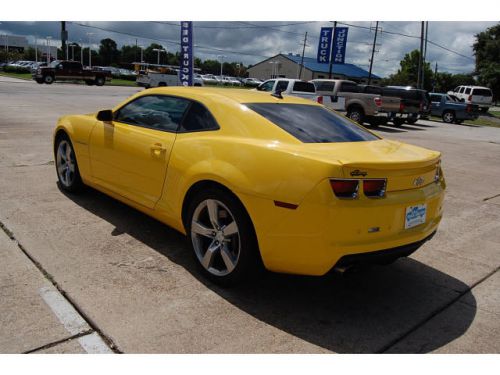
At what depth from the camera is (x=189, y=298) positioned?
318 centimetres

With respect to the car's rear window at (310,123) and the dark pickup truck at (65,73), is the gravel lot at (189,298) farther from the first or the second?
the dark pickup truck at (65,73)

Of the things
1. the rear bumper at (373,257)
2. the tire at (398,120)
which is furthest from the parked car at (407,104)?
the rear bumper at (373,257)

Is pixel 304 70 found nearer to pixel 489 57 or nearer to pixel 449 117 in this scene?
pixel 489 57

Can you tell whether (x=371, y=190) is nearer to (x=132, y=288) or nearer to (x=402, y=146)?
(x=402, y=146)

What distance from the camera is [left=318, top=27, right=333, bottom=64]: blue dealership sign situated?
39531 millimetres

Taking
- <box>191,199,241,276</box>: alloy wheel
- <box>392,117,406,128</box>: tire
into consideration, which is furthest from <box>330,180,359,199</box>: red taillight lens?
<box>392,117,406,128</box>: tire

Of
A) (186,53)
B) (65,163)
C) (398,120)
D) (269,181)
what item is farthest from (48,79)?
(269,181)

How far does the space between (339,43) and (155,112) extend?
38.0 metres

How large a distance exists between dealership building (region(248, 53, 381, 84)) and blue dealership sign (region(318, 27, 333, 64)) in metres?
43.5

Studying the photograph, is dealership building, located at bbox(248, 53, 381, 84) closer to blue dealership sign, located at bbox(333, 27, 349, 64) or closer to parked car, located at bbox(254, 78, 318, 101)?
blue dealership sign, located at bbox(333, 27, 349, 64)

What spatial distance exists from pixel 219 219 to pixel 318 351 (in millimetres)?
1164

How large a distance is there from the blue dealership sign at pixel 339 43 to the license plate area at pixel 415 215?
125 feet

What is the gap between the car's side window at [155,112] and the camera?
12.9 ft

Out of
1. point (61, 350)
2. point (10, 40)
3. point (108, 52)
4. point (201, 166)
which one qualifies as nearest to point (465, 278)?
point (201, 166)
